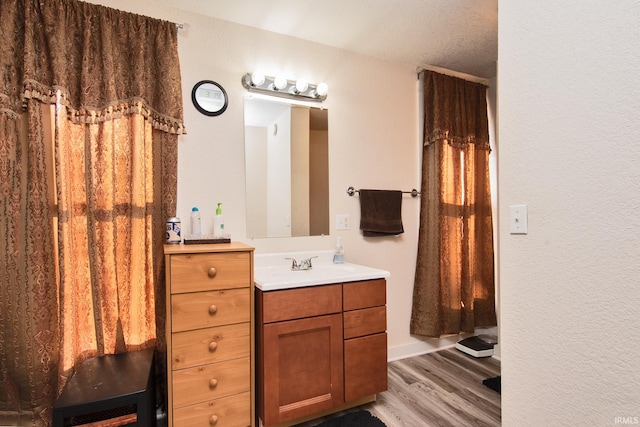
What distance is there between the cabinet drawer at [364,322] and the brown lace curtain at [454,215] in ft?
2.89

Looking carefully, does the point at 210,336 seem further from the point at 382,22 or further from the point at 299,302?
the point at 382,22

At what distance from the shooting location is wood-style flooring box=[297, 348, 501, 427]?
71.0 inches

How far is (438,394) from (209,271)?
1692 millimetres

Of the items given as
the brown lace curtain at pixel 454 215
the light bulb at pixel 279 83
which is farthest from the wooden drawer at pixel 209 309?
the brown lace curtain at pixel 454 215

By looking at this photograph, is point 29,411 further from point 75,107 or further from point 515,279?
point 515,279

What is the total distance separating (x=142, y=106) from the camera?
175 centimetres

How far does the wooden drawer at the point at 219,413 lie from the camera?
1.50 metres

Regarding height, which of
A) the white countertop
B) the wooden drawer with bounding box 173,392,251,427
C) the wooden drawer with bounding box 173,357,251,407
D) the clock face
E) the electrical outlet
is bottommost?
the wooden drawer with bounding box 173,392,251,427

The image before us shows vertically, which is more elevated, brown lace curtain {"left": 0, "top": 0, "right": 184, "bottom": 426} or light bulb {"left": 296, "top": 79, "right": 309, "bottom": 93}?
light bulb {"left": 296, "top": 79, "right": 309, "bottom": 93}

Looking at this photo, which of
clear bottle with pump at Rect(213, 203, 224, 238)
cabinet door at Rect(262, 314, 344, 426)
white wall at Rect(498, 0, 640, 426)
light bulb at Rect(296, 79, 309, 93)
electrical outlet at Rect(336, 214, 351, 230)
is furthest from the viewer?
electrical outlet at Rect(336, 214, 351, 230)

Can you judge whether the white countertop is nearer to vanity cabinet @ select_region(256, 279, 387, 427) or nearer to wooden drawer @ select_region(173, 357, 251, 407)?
vanity cabinet @ select_region(256, 279, 387, 427)

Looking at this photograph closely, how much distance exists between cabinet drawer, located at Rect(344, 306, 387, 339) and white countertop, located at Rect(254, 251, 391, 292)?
0.20m

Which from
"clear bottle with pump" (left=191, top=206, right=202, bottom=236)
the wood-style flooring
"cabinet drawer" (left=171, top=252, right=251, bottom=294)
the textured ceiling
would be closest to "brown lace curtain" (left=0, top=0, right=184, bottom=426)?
"clear bottle with pump" (left=191, top=206, right=202, bottom=236)

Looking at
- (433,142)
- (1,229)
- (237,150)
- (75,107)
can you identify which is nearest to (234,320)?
(237,150)
